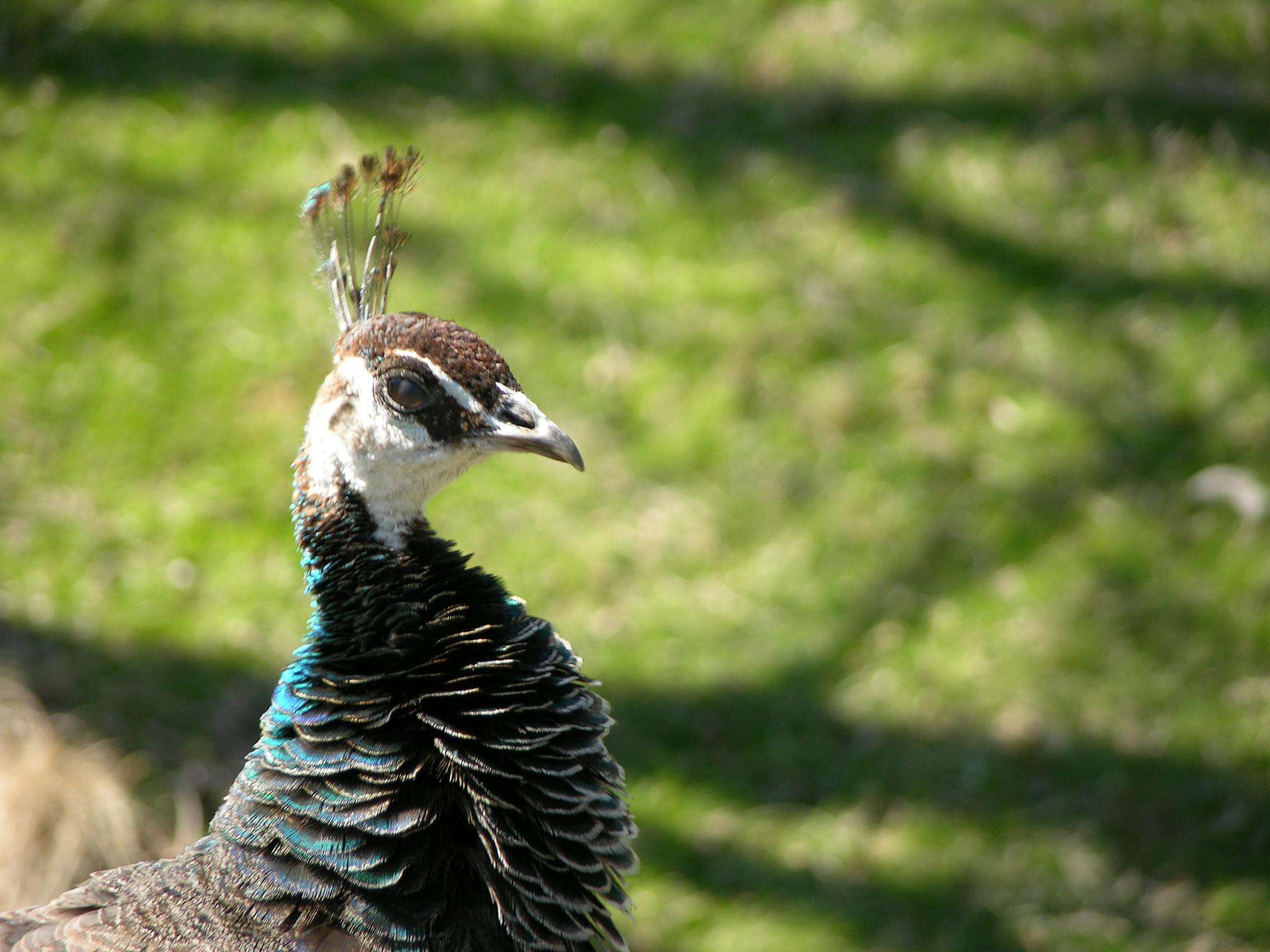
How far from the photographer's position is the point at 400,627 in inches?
85.7

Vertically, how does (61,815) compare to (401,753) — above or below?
Result: above

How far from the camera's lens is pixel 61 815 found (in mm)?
3416

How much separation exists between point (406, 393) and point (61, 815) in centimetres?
200

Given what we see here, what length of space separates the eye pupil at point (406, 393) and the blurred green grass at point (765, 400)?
1961 mm

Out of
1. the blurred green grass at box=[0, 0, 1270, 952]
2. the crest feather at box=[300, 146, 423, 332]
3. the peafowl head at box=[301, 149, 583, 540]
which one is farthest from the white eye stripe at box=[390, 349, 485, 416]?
the blurred green grass at box=[0, 0, 1270, 952]

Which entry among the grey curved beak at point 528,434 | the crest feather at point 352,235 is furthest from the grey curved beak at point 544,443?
the crest feather at point 352,235

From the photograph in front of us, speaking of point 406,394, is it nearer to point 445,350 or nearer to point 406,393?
point 406,393

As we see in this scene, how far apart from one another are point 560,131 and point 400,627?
3.50m

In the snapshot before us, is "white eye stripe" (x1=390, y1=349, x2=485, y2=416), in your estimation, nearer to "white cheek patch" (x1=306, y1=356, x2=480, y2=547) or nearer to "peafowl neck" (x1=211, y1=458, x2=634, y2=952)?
"white cheek patch" (x1=306, y1=356, x2=480, y2=547)

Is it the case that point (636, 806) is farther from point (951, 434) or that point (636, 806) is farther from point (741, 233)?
point (741, 233)

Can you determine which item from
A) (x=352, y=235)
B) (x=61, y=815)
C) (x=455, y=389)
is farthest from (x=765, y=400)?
(x=61, y=815)

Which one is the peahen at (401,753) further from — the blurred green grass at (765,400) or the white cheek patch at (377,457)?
the blurred green grass at (765,400)

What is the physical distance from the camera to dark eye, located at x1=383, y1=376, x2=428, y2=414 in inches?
88.3

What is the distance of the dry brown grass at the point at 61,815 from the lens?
3.32 meters
